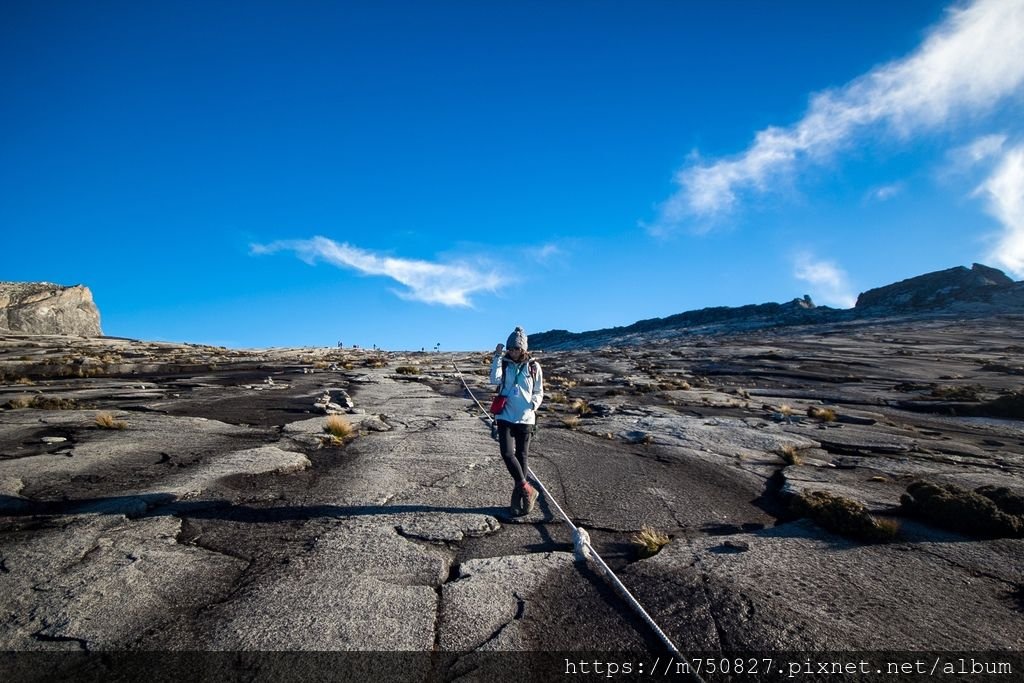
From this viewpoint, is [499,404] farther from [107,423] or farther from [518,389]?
[107,423]

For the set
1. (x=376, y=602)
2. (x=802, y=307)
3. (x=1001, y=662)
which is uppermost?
(x=802, y=307)

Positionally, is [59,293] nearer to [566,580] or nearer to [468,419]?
[468,419]

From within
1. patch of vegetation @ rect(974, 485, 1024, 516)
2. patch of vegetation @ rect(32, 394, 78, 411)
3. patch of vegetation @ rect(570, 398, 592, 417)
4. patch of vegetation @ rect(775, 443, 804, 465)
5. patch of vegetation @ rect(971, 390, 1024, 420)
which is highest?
patch of vegetation @ rect(32, 394, 78, 411)

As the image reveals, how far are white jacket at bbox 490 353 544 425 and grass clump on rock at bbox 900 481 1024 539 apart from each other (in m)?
5.34

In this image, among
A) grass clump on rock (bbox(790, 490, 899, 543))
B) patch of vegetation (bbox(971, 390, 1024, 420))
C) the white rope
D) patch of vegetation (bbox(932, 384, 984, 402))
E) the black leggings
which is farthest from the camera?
patch of vegetation (bbox(932, 384, 984, 402))

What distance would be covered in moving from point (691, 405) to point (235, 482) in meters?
15.5

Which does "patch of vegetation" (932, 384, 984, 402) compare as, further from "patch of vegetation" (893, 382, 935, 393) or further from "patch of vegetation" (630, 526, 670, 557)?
"patch of vegetation" (630, 526, 670, 557)

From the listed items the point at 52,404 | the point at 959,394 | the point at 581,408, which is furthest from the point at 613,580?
the point at 959,394

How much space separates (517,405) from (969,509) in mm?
5867

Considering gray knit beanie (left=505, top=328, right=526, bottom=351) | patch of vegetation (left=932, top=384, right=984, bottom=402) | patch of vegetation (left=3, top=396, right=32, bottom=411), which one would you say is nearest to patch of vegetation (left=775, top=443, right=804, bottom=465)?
gray knit beanie (left=505, top=328, right=526, bottom=351)

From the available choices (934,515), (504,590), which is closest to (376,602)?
(504,590)

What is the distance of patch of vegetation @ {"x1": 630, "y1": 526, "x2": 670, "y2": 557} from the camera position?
538 centimetres

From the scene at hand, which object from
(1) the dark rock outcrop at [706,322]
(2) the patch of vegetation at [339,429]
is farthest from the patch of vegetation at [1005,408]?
(1) the dark rock outcrop at [706,322]

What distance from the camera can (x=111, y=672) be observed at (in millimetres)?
3354
